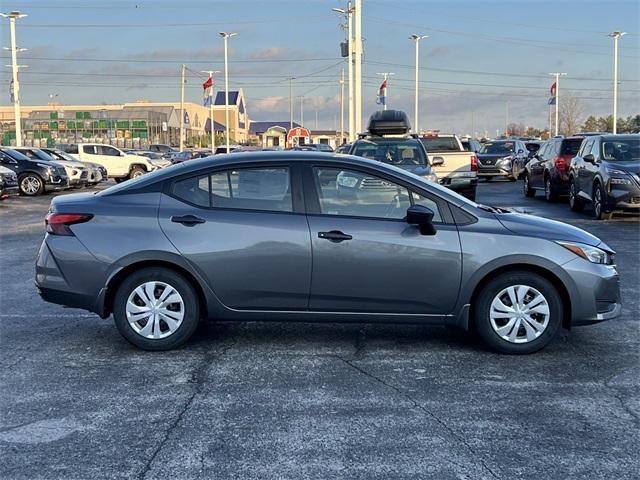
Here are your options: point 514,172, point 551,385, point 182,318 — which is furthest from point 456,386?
point 514,172

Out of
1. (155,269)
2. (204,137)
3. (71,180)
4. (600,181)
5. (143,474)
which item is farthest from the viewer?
(204,137)

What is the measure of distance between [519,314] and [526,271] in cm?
35

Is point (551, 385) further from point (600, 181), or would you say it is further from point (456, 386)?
point (600, 181)

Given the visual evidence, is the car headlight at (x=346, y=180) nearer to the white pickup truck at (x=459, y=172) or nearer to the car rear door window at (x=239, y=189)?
the car rear door window at (x=239, y=189)

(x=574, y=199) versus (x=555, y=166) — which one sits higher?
(x=555, y=166)

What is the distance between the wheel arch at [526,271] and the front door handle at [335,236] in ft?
3.55

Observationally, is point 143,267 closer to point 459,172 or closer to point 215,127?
point 459,172

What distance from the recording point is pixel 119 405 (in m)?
4.71

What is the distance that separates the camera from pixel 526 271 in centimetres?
577

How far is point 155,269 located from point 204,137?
300ft

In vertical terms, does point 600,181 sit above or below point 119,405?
above

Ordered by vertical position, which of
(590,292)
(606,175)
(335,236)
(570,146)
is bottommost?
(590,292)

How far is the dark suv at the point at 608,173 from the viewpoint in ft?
44.5

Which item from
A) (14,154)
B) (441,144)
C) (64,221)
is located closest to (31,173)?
(14,154)
